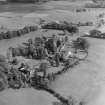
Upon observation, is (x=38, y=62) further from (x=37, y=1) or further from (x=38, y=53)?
(x=37, y=1)

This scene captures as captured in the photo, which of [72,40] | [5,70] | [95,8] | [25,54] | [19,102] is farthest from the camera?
[95,8]

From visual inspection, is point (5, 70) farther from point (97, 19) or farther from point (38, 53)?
point (97, 19)

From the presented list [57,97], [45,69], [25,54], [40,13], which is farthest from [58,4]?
[57,97]

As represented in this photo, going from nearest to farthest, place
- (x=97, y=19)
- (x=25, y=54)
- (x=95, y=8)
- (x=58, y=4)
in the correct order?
(x=25, y=54) → (x=97, y=19) → (x=95, y=8) → (x=58, y=4)

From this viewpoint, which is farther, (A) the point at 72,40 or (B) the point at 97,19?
(B) the point at 97,19

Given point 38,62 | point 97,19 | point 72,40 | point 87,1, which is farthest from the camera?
point 87,1

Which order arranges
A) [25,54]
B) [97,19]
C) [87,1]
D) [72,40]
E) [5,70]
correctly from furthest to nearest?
[87,1]
[97,19]
[72,40]
[25,54]
[5,70]

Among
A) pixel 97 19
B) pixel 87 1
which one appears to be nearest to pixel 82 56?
pixel 97 19

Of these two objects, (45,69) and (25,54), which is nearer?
(45,69)

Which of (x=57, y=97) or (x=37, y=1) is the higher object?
(x=37, y=1)
